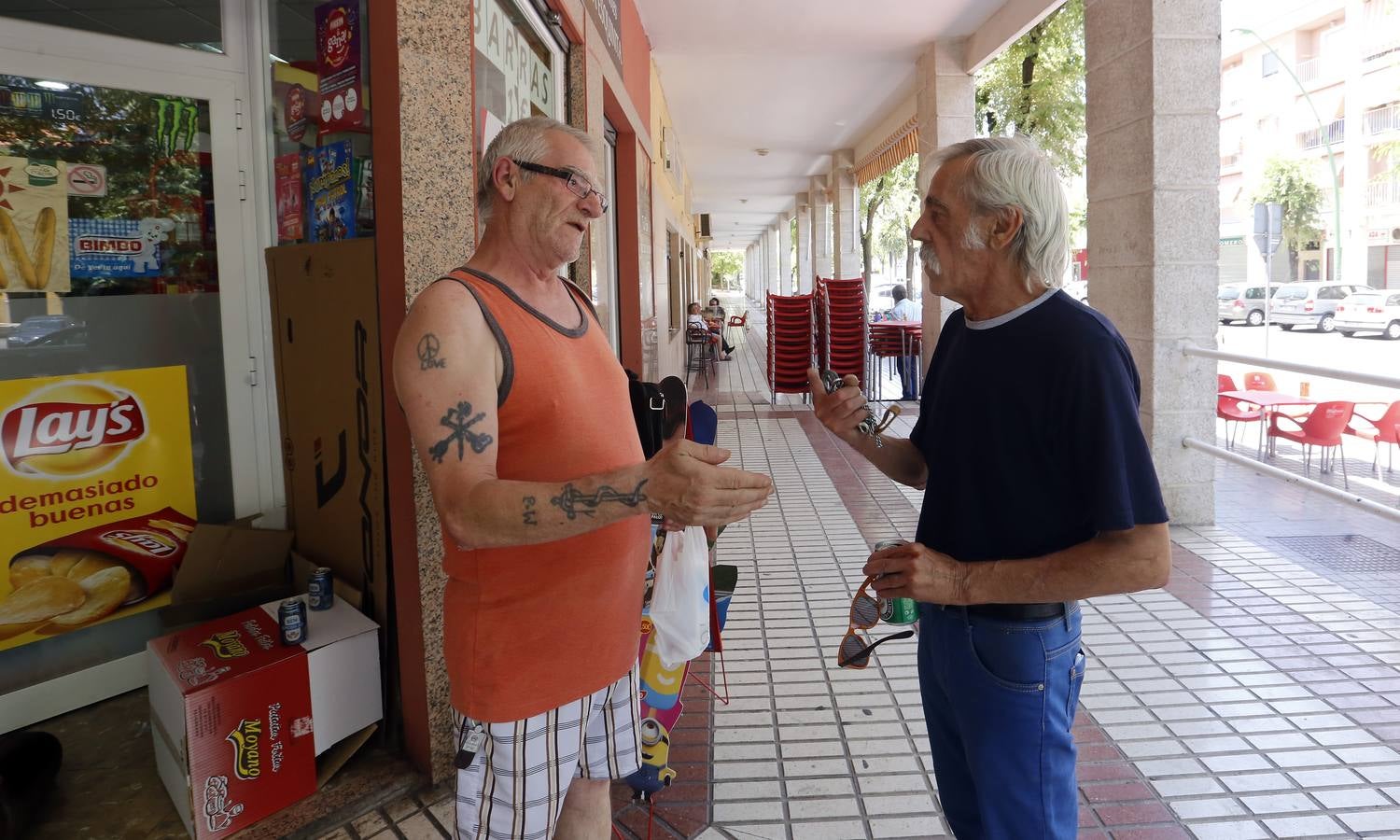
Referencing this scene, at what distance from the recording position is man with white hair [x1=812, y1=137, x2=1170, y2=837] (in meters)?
1.30

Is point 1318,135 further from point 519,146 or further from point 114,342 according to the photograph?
point 114,342

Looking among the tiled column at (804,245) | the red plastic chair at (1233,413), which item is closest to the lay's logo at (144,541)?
the red plastic chair at (1233,413)

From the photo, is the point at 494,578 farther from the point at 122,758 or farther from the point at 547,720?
the point at 122,758

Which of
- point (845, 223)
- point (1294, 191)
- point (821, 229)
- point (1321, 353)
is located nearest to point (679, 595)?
point (845, 223)

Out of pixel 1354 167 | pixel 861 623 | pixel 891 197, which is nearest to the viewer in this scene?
pixel 861 623

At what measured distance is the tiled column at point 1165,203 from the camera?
187 inches

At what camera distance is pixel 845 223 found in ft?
57.4

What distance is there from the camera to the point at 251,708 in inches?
81.0

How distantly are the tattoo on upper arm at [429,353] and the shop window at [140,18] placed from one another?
2210mm

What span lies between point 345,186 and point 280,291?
54 cm

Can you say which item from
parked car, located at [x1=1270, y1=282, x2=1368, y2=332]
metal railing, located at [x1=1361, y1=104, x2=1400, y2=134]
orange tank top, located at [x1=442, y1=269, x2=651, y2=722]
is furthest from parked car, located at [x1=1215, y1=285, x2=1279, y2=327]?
orange tank top, located at [x1=442, y1=269, x2=651, y2=722]

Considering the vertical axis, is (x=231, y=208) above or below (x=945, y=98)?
below

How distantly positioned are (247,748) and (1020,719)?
1832mm

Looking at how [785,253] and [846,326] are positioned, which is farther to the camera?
[785,253]
